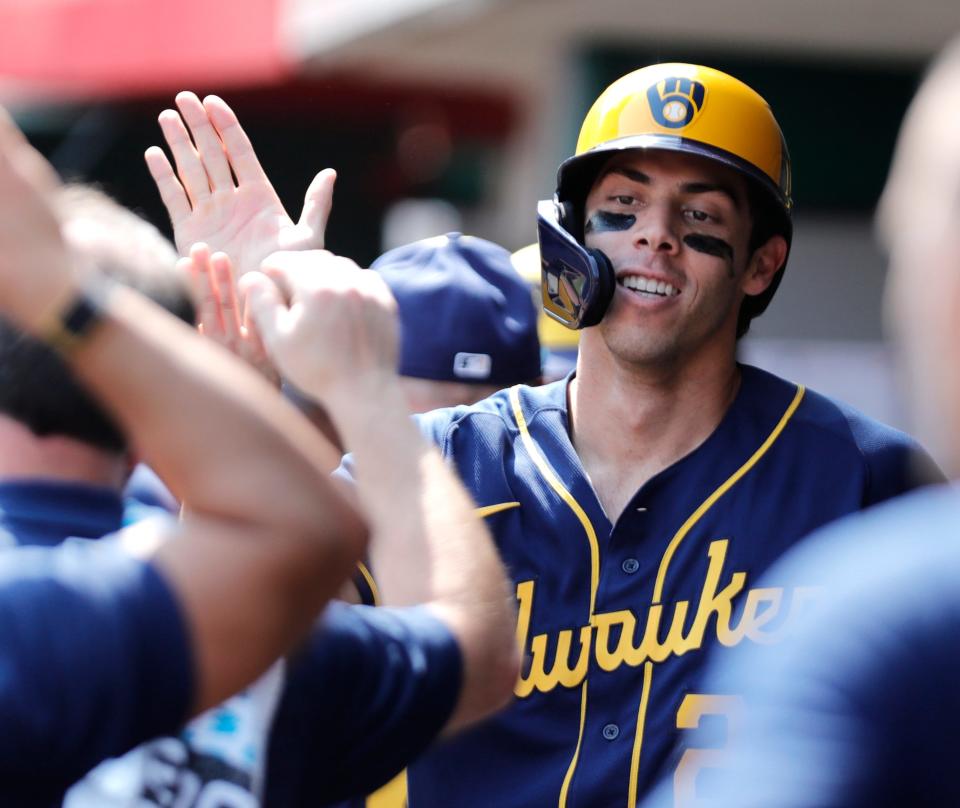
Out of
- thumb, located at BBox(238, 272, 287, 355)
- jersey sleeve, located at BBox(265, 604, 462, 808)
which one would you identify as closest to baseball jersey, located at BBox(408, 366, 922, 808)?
jersey sleeve, located at BBox(265, 604, 462, 808)

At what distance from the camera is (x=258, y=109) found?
15.4 m

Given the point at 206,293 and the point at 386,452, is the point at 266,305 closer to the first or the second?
the point at 386,452

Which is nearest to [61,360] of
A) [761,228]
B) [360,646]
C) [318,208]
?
[360,646]

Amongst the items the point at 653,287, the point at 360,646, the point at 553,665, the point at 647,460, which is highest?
the point at 653,287

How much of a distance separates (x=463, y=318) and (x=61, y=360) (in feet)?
8.14

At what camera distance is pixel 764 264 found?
3.66 meters

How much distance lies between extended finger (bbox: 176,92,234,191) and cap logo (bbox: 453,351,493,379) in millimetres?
1314

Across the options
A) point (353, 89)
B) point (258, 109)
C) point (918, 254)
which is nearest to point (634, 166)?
point (918, 254)

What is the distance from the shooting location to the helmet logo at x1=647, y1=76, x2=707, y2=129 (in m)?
3.40

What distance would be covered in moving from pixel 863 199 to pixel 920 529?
12.2 metres

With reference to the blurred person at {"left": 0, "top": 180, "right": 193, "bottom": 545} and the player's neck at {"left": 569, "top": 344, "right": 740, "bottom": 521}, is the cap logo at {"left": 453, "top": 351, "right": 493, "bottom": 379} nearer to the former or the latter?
the player's neck at {"left": 569, "top": 344, "right": 740, "bottom": 521}

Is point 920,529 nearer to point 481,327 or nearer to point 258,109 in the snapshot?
point 481,327

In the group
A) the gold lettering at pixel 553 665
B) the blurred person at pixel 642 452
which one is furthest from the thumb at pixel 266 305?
the gold lettering at pixel 553 665

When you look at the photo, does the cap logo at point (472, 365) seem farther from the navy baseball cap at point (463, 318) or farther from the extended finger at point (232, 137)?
the extended finger at point (232, 137)
